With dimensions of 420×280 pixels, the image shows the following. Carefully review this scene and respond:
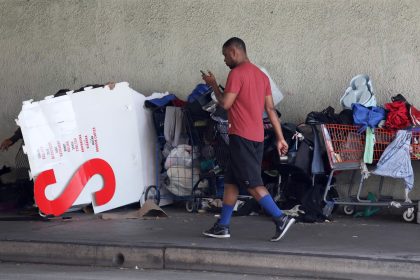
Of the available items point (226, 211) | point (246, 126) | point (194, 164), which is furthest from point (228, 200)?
point (194, 164)

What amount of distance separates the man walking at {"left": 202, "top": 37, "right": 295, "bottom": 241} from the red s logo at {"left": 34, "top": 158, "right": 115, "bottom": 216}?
2.22 metres

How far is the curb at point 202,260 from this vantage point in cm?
736

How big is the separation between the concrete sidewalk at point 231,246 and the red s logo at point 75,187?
0.75 feet

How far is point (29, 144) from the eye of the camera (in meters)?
9.62

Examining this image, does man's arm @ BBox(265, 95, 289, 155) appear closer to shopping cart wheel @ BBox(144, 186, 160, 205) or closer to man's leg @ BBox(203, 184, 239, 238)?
man's leg @ BBox(203, 184, 239, 238)

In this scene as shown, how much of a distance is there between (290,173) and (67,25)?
392 cm

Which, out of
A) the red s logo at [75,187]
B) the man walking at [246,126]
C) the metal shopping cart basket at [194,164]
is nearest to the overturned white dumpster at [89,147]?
the red s logo at [75,187]

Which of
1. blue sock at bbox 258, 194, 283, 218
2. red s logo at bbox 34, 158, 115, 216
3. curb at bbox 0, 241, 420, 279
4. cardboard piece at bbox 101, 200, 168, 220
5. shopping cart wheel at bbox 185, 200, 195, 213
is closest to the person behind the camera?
curb at bbox 0, 241, 420, 279

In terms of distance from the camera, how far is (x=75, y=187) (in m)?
9.86

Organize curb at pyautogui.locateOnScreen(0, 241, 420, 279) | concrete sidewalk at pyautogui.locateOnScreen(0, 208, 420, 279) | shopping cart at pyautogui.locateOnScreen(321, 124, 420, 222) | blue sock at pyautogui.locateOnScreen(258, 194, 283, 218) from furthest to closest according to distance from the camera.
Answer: shopping cart at pyautogui.locateOnScreen(321, 124, 420, 222), blue sock at pyautogui.locateOnScreen(258, 194, 283, 218), concrete sidewalk at pyautogui.locateOnScreen(0, 208, 420, 279), curb at pyautogui.locateOnScreen(0, 241, 420, 279)

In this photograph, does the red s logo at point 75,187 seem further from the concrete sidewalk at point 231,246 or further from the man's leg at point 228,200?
the man's leg at point 228,200

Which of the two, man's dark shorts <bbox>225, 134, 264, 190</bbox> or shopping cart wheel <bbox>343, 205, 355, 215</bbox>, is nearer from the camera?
man's dark shorts <bbox>225, 134, 264, 190</bbox>

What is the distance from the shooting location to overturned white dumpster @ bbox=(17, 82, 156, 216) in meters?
9.68

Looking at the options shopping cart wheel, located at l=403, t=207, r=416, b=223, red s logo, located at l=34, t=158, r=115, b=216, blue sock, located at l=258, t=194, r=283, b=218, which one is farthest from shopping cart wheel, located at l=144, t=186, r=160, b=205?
shopping cart wheel, located at l=403, t=207, r=416, b=223
